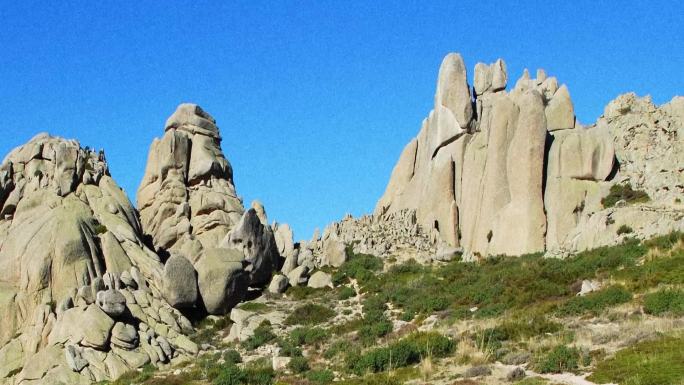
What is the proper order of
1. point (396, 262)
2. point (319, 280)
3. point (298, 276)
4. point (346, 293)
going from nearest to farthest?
point (346, 293)
point (319, 280)
point (298, 276)
point (396, 262)

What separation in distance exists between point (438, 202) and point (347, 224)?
940 cm

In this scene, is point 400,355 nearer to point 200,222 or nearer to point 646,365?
point 646,365

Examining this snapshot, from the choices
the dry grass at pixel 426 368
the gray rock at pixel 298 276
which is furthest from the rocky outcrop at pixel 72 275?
the dry grass at pixel 426 368

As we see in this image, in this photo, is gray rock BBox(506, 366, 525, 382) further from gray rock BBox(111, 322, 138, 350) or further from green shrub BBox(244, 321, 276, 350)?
gray rock BBox(111, 322, 138, 350)

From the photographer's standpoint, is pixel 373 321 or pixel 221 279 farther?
pixel 221 279

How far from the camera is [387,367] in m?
32.8

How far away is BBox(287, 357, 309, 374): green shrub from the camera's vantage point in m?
36.4

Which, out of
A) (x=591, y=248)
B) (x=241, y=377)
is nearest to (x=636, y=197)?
(x=591, y=248)

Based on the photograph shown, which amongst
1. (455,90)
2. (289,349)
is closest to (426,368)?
(289,349)

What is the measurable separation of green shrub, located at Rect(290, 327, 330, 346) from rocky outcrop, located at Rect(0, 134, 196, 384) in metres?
7.71

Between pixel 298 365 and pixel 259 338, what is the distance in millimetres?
11648

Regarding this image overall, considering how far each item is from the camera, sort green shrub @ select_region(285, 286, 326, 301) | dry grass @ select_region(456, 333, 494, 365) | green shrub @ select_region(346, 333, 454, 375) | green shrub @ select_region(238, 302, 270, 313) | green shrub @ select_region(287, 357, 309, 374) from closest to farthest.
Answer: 1. dry grass @ select_region(456, 333, 494, 365)
2. green shrub @ select_region(346, 333, 454, 375)
3. green shrub @ select_region(287, 357, 309, 374)
4. green shrub @ select_region(238, 302, 270, 313)
5. green shrub @ select_region(285, 286, 326, 301)

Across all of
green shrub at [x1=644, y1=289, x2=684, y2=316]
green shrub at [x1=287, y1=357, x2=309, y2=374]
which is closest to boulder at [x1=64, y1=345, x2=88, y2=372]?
green shrub at [x1=287, y1=357, x2=309, y2=374]

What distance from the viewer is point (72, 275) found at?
53281 millimetres
